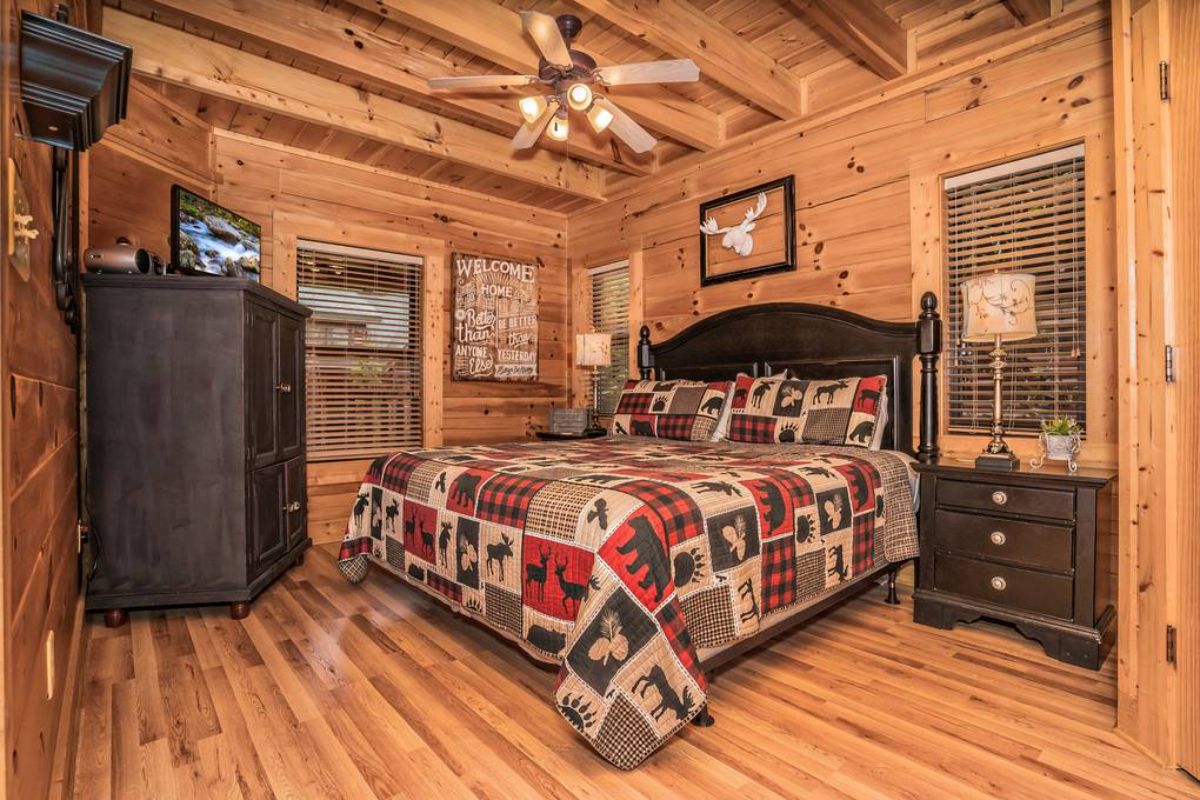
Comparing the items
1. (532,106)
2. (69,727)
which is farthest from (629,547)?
(532,106)

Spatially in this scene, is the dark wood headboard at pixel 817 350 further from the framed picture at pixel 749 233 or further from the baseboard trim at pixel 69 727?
the baseboard trim at pixel 69 727

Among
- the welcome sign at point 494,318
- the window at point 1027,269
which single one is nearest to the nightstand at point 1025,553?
the window at point 1027,269

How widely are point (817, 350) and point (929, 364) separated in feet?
2.18

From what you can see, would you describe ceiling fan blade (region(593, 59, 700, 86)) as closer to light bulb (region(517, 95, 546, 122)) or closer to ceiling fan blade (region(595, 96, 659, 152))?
ceiling fan blade (region(595, 96, 659, 152))

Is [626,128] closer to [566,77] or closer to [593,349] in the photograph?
[566,77]

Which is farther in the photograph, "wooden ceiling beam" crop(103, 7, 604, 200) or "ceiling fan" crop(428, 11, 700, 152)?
"wooden ceiling beam" crop(103, 7, 604, 200)

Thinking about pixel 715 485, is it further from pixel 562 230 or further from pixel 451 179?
pixel 562 230

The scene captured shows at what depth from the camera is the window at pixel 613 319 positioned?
17.0 feet

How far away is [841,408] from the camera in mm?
3137

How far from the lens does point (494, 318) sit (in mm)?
5082

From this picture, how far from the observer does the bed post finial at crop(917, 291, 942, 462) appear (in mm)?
3100

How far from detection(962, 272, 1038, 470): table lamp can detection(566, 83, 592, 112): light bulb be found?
184 centimetres

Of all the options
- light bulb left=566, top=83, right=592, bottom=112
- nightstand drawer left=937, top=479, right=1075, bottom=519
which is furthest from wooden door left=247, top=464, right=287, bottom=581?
nightstand drawer left=937, top=479, right=1075, bottom=519

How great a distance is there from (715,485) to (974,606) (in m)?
1.40
